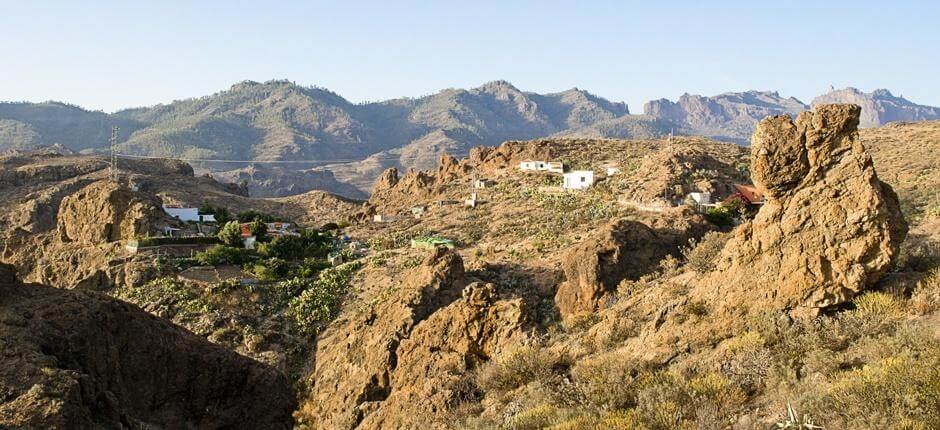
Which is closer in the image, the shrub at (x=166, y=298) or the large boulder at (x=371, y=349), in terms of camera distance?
the large boulder at (x=371, y=349)

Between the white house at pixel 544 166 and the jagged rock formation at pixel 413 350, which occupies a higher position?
the white house at pixel 544 166

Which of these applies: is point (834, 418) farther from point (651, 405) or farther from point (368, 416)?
point (368, 416)

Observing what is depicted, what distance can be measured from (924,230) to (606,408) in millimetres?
9563

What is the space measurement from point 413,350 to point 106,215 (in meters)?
26.4

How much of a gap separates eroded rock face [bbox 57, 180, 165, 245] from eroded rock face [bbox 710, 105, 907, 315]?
1265 inches

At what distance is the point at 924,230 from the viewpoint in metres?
14.9

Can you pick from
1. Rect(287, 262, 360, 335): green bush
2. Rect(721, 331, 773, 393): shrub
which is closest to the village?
Rect(287, 262, 360, 335): green bush

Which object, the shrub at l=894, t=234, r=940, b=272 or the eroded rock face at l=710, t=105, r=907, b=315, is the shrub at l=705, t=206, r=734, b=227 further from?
the eroded rock face at l=710, t=105, r=907, b=315

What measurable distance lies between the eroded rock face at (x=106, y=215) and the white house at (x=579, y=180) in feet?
76.4

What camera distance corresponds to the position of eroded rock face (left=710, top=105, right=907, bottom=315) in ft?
33.6

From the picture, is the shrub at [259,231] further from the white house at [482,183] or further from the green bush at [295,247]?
the white house at [482,183]

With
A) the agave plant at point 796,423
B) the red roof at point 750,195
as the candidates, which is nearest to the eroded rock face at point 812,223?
the agave plant at point 796,423

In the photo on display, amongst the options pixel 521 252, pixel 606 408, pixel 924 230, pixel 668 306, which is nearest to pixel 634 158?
pixel 521 252

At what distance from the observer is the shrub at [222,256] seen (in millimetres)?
33594
